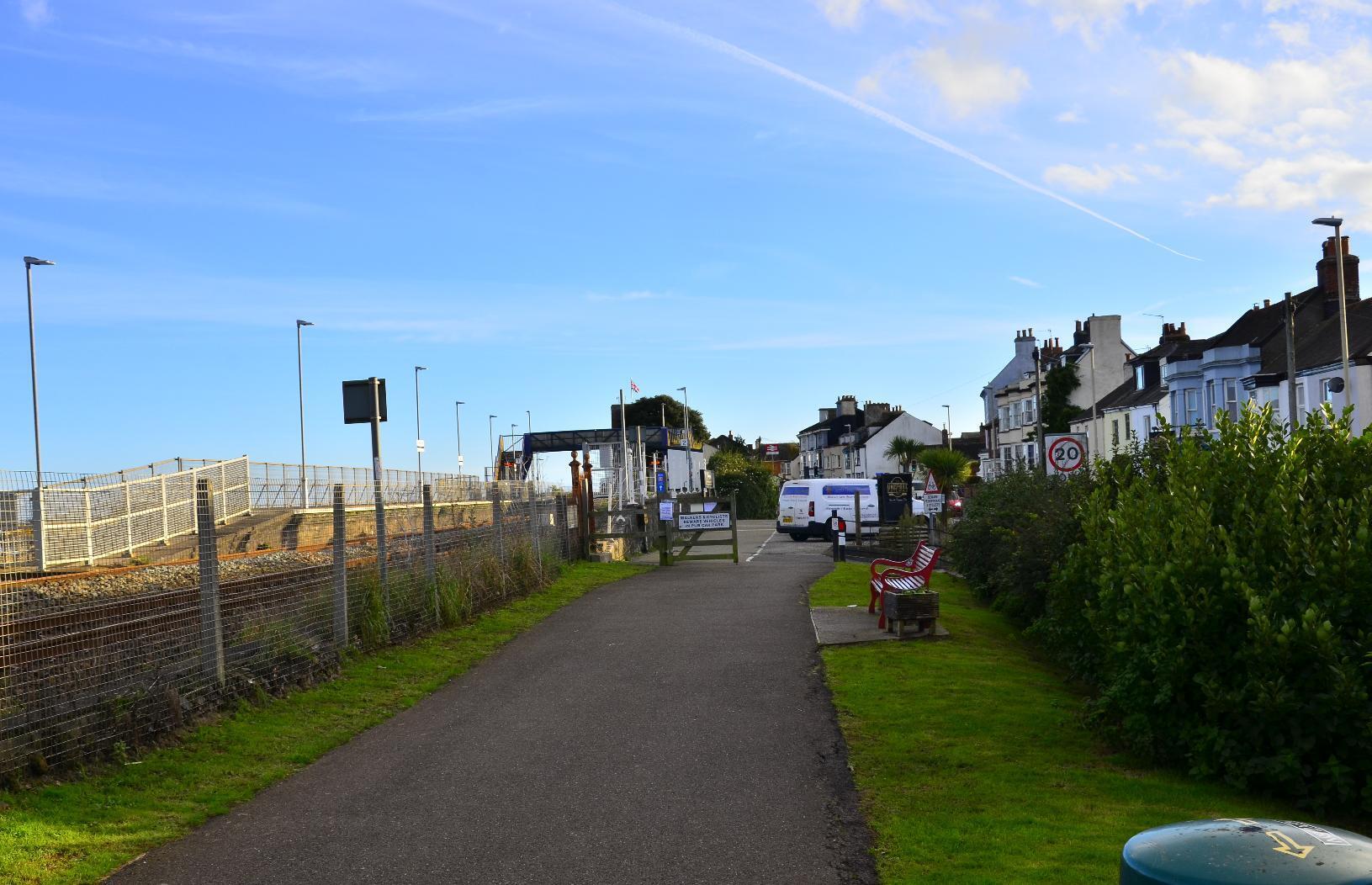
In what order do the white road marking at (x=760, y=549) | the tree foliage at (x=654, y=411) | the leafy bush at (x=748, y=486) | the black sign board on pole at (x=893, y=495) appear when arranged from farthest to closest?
the tree foliage at (x=654, y=411)
the leafy bush at (x=748, y=486)
the black sign board on pole at (x=893, y=495)
the white road marking at (x=760, y=549)

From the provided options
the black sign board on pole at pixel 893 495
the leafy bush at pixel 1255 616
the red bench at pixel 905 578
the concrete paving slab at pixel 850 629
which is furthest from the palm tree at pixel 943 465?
the leafy bush at pixel 1255 616

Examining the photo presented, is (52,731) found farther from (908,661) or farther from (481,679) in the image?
(908,661)

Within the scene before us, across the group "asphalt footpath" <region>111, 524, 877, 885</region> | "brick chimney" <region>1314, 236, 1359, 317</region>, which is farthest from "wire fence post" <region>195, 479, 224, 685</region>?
"brick chimney" <region>1314, 236, 1359, 317</region>

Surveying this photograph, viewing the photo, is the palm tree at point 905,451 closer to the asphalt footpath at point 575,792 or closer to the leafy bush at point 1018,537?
the leafy bush at point 1018,537

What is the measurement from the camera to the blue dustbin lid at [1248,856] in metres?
3.18

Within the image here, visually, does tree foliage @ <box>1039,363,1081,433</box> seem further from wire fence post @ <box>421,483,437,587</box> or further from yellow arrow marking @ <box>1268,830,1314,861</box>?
yellow arrow marking @ <box>1268,830,1314,861</box>

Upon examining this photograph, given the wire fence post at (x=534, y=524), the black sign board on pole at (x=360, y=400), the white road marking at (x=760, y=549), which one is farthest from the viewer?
the white road marking at (x=760, y=549)

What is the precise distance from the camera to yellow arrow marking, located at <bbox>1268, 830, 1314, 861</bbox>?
327 cm

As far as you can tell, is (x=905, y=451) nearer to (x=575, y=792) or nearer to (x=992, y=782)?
(x=992, y=782)

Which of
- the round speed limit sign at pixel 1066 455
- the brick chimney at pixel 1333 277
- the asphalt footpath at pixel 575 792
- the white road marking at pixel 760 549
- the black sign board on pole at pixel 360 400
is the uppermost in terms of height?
the brick chimney at pixel 1333 277

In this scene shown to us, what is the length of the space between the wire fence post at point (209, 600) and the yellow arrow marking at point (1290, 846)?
8.66 metres

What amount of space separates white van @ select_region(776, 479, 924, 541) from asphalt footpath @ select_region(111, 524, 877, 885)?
2735 cm

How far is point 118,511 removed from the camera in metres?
27.0

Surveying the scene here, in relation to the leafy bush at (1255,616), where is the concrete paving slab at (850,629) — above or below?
below
